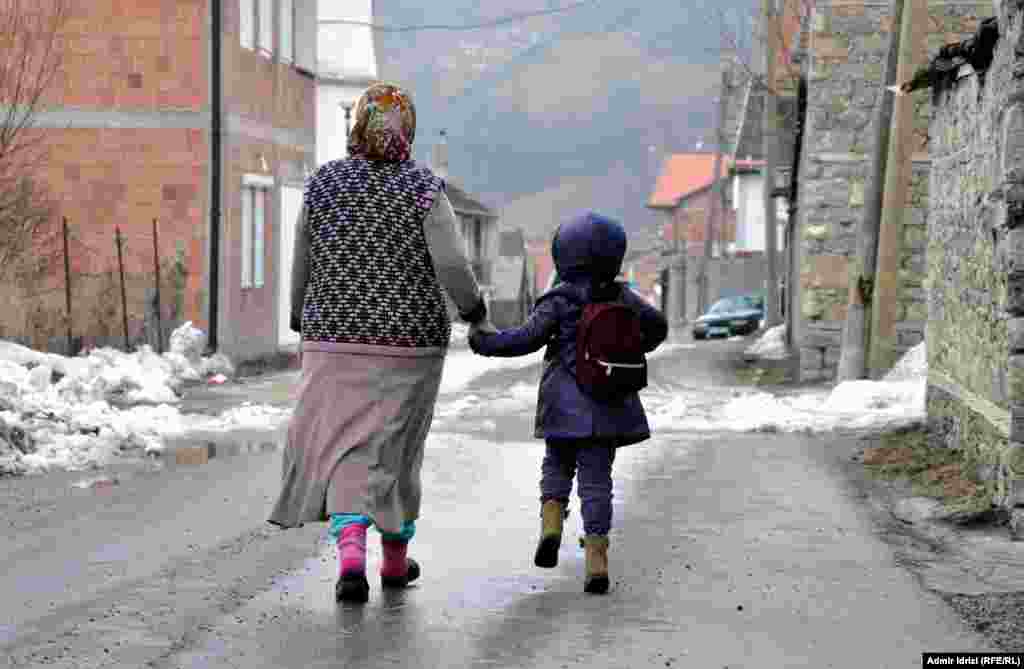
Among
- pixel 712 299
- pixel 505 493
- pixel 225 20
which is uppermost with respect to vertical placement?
pixel 225 20

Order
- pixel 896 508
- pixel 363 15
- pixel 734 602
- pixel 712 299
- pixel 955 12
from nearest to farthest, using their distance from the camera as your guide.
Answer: pixel 734 602 → pixel 896 508 → pixel 955 12 → pixel 363 15 → pixel 712 299

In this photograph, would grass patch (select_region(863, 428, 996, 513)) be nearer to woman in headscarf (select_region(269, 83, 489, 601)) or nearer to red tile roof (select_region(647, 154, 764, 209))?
woman in headscarf (select_region(269, 83, 489, 601))

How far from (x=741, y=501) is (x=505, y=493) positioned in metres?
1.37

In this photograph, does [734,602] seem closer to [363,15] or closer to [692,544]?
[692,544]

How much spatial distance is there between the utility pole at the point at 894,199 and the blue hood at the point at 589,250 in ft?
36.5

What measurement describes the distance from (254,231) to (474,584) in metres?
21.2

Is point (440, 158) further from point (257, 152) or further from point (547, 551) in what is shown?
point (547, 551)

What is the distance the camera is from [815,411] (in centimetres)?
1745

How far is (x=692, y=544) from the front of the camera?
9125mm

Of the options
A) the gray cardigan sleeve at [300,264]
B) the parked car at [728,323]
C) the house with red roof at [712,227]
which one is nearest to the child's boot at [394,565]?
the gray cardigan sleeve at [300,264]

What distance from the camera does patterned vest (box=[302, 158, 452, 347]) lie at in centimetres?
740

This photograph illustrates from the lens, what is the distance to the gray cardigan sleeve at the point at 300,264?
298 inches

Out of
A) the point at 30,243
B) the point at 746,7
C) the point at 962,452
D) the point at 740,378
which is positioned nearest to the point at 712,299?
the point at 746,7

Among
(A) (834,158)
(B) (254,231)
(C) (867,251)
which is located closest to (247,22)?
(B) (254,231)
